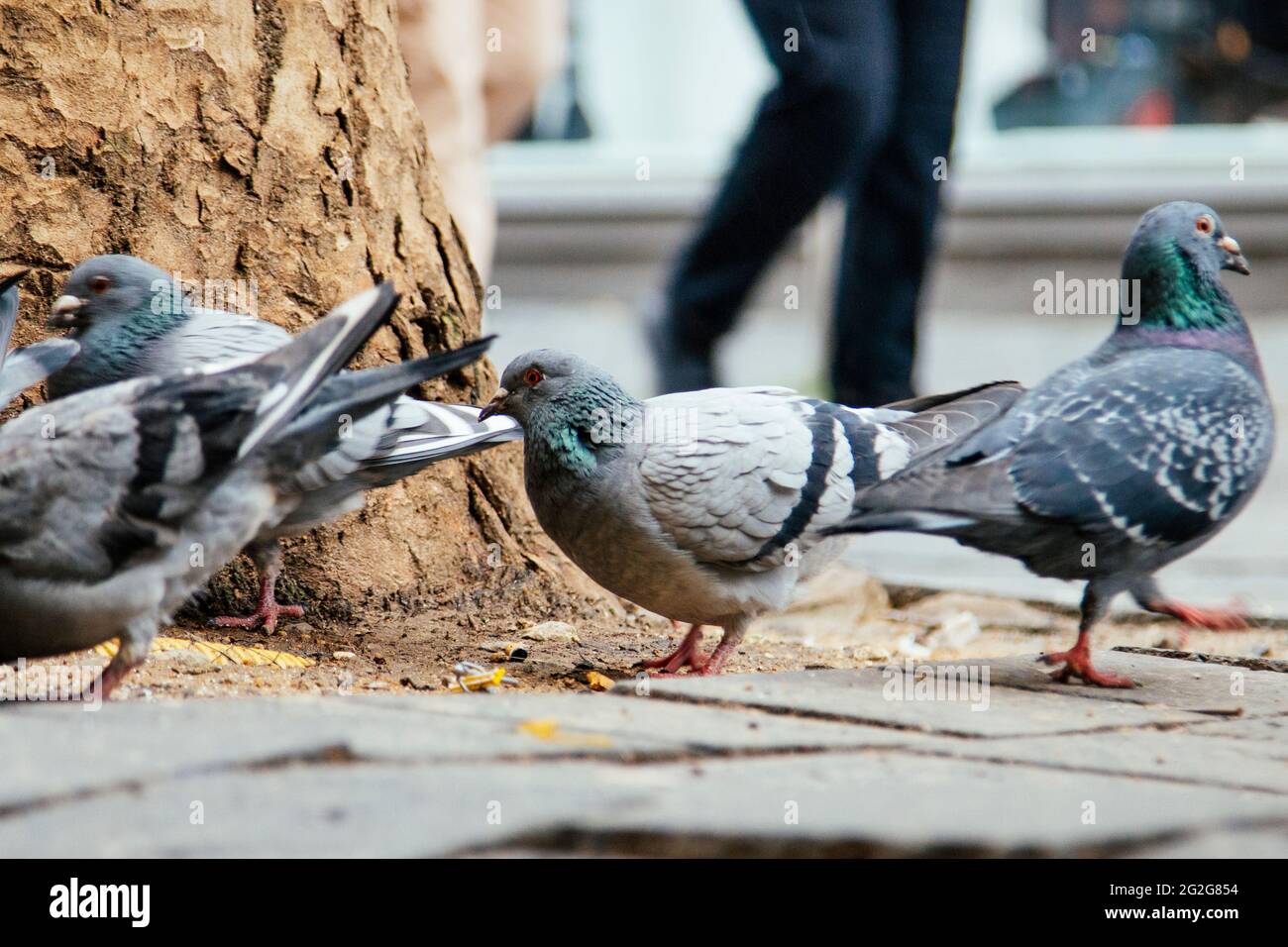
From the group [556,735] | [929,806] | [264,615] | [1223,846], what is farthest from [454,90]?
[1223,846]

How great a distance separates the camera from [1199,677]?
352 cm

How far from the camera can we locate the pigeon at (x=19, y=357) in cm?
338

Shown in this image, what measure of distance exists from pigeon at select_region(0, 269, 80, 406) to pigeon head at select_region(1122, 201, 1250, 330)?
2.37 metres

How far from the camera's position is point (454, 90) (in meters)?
5.64

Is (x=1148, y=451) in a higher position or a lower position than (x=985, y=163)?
lower

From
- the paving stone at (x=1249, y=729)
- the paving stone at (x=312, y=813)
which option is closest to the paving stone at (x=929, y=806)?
the paving stone at (x=312, y=813)

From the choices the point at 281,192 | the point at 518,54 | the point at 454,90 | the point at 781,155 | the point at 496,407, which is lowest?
the point at 496,407

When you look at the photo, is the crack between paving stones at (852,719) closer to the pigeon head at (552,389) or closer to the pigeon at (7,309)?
the pigeon head at (552,389)

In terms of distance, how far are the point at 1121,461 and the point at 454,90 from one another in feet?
10.5

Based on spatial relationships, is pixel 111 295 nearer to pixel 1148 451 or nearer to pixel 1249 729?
pixel 1148 451

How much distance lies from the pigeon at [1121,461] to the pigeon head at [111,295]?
5.76 feet

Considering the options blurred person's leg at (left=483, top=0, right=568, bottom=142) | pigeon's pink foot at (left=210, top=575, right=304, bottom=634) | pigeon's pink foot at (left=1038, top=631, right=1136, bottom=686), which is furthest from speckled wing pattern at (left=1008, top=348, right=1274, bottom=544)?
blurred person's leg at (left=483, top=0, right=568, bottom=142)
